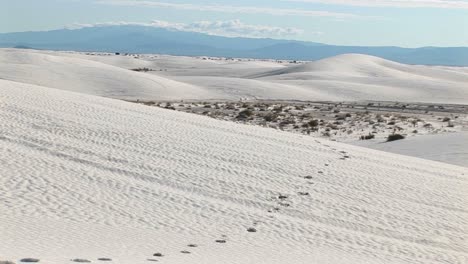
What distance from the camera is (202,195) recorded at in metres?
14.1

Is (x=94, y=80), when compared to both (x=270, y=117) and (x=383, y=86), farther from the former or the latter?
(x=383, y=86)

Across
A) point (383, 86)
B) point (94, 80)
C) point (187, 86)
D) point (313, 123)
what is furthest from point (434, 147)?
point (383, 86)

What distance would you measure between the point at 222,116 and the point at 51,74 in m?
27.3

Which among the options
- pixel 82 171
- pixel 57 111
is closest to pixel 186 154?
pixel 82 171

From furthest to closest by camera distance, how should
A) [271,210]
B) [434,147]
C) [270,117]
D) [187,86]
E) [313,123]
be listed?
[187,86], [270,117], [313,123], [434,147], [271,210]

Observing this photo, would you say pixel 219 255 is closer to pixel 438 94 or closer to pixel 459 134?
pixel 459 134

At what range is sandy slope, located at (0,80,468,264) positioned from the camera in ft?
34.0

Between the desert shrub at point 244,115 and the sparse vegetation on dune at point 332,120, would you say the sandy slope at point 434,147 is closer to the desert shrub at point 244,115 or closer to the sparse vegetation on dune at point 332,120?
the sparse vegetation on dune at point 332,120

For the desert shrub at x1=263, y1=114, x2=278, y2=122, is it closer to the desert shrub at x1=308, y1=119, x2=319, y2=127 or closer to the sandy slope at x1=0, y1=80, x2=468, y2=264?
the desert shrub at x1=308, y1=119, x2=319, y2=127

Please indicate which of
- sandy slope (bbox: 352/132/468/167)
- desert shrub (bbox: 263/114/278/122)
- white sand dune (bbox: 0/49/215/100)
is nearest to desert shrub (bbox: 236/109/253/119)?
desert shrub (bbox: 263/114/278/122)

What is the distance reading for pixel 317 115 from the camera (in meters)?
38.2

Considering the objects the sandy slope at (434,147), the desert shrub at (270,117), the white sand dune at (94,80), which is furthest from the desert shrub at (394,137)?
the white sand dune at (94,80)

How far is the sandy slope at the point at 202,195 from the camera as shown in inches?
408

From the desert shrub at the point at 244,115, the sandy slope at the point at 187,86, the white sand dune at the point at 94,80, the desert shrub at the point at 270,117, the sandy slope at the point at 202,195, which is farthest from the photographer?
the sandy slope at the point at 187,86
